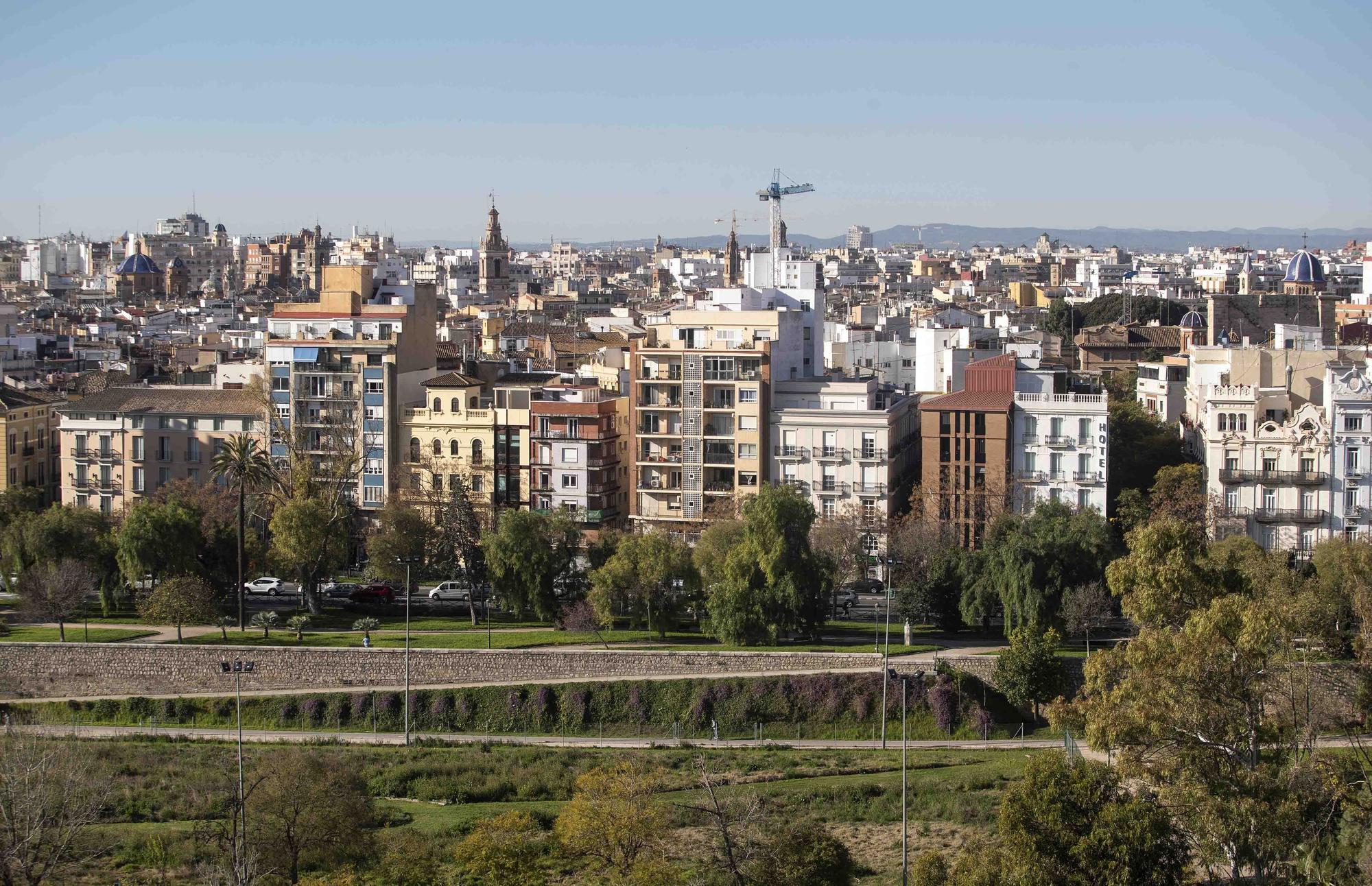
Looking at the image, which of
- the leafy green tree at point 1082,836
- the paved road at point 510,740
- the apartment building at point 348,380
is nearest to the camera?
the leafy green tree at point 1082,836

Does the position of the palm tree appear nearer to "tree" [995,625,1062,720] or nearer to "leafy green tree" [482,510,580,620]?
"leafy green tree" [482,510,580,620]

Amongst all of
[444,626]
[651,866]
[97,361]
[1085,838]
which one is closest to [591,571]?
[444,626]

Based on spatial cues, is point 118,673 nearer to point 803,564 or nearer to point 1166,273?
point 803,564

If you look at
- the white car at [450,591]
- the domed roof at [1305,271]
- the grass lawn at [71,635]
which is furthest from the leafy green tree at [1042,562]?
the domed roof at [1305,271]

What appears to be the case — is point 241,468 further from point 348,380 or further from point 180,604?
point 348,380

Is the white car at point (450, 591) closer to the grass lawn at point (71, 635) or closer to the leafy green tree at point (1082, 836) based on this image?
the grass lawn at point (71, 635)
